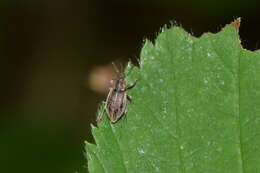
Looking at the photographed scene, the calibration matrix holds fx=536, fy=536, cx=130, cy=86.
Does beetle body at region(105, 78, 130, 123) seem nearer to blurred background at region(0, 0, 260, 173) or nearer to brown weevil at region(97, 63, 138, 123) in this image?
brown weevil at region(97, 63, 138, 123)

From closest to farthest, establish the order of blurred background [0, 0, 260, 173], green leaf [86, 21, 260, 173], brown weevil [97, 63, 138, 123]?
green leaf [86, 21, 260, 173] → brown weevil [97, 63, 138, 123] → blurred background [0, 0, 260, 173]

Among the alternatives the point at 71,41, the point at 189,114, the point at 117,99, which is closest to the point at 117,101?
the point at 117,99

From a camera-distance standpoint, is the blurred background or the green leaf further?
the blurred background

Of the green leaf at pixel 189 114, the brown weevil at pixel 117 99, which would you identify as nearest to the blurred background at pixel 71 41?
the brown weevil at pixel 117 99

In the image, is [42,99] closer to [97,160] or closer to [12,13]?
[12,13]

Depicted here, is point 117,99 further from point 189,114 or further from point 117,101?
point 189,114

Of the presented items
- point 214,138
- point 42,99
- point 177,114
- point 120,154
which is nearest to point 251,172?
point 214,138

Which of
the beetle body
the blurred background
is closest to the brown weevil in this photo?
the beetle body
